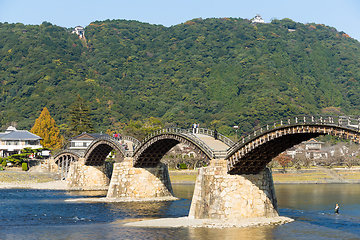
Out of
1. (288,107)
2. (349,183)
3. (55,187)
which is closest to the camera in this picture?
(55,187)

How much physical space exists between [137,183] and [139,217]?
54.8 feet

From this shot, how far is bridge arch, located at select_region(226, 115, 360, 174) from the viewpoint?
35125 mm

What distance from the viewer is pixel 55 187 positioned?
291 feet

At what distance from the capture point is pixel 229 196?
41.6 meters

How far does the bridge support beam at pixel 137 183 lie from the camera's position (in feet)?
208

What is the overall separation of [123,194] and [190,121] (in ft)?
428

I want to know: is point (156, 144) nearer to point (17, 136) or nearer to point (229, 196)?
point (229, 196)

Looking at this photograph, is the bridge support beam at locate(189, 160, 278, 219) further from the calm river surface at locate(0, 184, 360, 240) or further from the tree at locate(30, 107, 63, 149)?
the tree at locate(30, 107, 63, 149)

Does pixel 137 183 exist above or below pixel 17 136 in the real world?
below

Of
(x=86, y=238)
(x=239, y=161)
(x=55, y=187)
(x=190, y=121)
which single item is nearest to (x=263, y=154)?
(x=239, y=161)

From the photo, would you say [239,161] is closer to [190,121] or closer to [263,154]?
[263,154]

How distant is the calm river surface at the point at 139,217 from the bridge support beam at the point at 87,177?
16098 millimetres

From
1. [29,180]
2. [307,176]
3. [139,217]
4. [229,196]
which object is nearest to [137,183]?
[139,217]

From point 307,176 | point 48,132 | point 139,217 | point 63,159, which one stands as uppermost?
point 48,132
